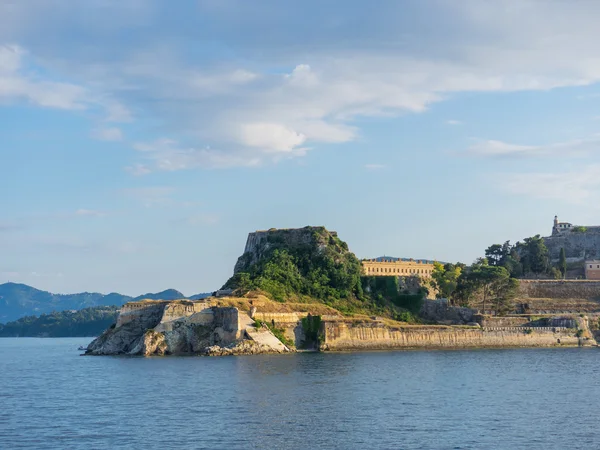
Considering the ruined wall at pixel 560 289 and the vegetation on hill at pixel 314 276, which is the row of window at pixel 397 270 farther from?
the vegetation on hill at pixel 314 276

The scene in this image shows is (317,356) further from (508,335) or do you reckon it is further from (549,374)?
(508,335)

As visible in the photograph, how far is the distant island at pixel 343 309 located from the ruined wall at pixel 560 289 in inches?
5.0

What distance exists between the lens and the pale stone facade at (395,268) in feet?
370

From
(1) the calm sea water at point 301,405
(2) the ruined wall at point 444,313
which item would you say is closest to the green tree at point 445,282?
(2) the ruined wall at point 444,313

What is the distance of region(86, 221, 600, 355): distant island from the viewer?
74.6 meters

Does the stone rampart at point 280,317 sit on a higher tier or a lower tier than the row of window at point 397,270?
lower

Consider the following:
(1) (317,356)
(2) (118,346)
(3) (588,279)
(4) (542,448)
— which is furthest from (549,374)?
(3) (588,279)

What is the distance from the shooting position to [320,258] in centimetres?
9300

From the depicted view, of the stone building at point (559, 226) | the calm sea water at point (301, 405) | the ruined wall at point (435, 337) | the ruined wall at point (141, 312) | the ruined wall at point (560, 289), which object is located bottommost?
the calm sea water at point (301, 405)

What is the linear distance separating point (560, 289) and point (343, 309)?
3500 cm

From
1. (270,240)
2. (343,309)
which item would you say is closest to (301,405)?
(343,309)

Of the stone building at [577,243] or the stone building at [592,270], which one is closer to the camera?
the stone building at [592,270]

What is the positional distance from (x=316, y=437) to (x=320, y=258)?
6081 cm

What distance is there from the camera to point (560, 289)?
108062mm
